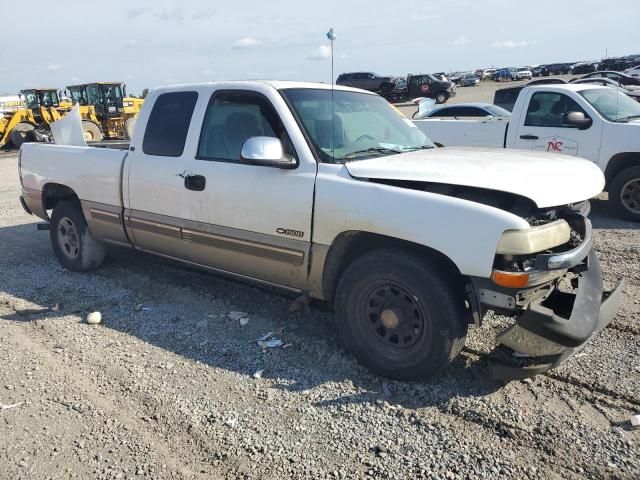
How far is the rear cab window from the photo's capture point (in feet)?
15.5

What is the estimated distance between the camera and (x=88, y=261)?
597cm

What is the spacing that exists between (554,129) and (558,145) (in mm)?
249

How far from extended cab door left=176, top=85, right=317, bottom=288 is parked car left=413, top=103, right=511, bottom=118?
8.03m

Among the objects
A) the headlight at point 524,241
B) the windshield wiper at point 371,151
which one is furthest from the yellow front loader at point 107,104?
the headlight at point 524,241

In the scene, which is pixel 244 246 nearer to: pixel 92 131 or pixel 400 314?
pixel 400 314

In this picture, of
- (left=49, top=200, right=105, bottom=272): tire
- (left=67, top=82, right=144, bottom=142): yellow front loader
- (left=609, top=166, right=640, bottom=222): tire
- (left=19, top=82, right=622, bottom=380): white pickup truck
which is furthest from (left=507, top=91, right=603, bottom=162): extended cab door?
(left=67, top=82, right=144, bottom=142): yellow front loader

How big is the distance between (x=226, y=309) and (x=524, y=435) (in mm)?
2740

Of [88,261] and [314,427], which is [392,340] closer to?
[314,427]

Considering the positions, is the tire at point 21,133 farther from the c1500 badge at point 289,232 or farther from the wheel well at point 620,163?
the c1500 badge at point 289,232

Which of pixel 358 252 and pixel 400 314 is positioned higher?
pixel 358 252

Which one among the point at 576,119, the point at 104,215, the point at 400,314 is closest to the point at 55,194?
the point at 104,215

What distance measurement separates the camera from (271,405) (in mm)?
3424

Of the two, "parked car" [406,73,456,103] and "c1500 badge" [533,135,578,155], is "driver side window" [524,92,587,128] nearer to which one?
"c1500 badge" [533,135,578,155]

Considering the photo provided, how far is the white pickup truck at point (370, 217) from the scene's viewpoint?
10.4ft
